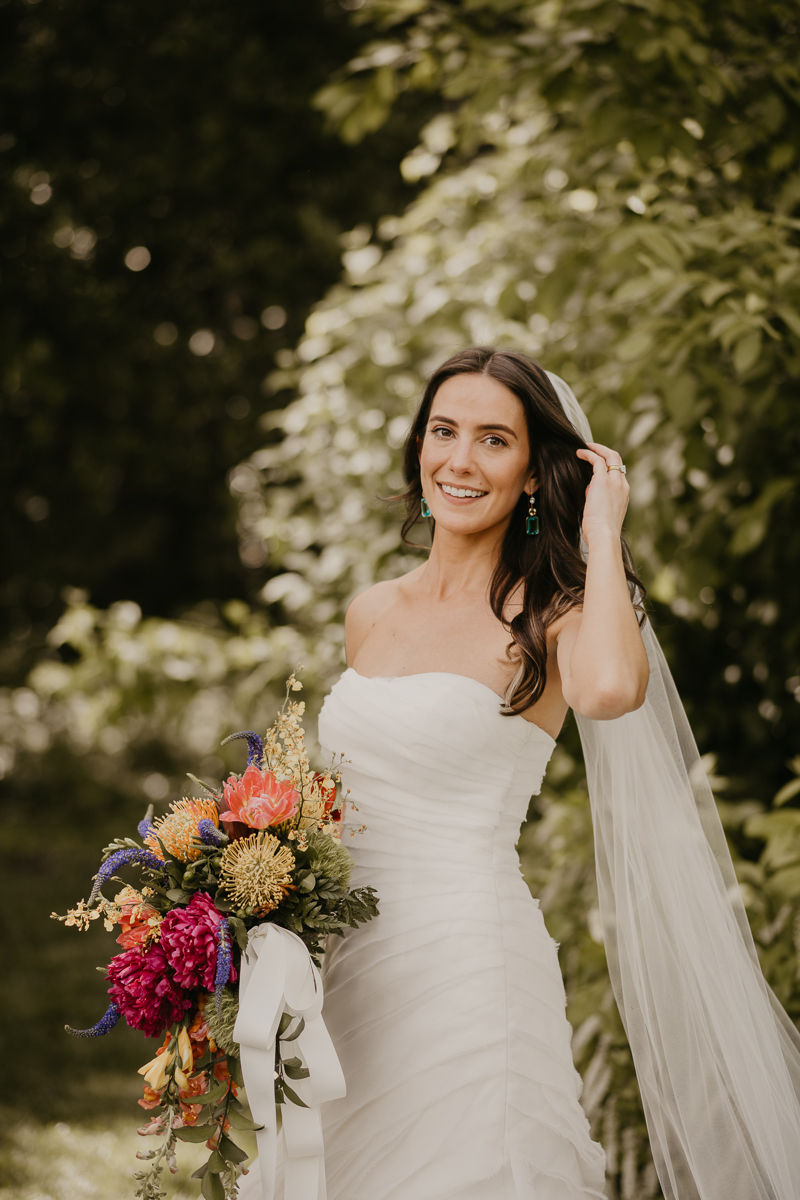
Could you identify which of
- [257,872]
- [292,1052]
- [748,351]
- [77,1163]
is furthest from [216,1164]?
[77,1163]

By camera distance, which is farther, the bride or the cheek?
the cheek

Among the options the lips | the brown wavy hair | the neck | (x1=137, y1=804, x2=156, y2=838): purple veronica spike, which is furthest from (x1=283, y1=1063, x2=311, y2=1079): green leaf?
the lips

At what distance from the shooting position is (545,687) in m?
2.23

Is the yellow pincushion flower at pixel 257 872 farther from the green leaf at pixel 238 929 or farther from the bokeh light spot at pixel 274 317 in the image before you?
the bokeh light spot at pixel 274 317

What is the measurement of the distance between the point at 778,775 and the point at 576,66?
8.65ft

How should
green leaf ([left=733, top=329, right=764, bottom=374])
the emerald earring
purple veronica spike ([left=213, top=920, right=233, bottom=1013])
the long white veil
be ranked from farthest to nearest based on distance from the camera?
green leaf ([left=733, top=329, right=764, bottom=374]) < the emerald earring < the long white veil < purple veronica spike ([left=213, top=920, right=233, bottom=1013])

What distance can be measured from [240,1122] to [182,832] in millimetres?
504

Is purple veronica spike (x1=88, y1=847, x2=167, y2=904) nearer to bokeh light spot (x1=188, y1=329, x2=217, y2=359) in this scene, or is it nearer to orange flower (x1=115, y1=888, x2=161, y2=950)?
orange flower (x1=115, y1=888, x2=161, y2=950)

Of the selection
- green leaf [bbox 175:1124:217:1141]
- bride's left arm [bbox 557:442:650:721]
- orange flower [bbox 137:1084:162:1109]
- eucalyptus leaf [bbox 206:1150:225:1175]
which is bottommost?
eucalyptus leaf [bbox 206:1150:225:1175]

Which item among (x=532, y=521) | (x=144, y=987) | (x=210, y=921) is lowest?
(x=144, y=987)

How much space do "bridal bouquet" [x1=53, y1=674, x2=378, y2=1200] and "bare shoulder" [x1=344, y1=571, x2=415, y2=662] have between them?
0.69 metres

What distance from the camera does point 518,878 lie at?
7.43 ft

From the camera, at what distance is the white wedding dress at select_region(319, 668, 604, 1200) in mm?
2039

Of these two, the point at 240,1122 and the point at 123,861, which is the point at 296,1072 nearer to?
the point at 240,1122
